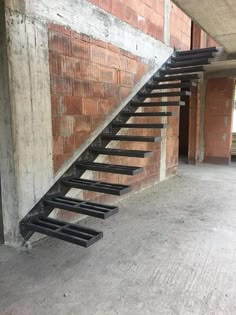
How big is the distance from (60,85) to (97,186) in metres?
1.05

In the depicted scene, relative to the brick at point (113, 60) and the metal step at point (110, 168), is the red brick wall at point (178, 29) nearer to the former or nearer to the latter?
the brick at point (113, 60)

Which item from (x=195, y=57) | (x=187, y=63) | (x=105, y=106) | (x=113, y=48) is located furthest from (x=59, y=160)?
(x=195, y=57)

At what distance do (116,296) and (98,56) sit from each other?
251 cm

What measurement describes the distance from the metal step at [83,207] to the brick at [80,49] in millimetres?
1481

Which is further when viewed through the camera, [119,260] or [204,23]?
[204,23]

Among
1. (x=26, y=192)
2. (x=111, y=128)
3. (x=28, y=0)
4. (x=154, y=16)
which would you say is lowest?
(x=26, y=192)

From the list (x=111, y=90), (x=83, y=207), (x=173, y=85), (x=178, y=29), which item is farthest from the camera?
(x=178, y=29)

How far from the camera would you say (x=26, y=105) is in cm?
238

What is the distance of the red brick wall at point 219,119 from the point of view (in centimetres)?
704

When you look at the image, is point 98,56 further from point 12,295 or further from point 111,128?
point 12,295

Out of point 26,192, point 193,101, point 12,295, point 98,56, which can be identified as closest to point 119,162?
point 98,56

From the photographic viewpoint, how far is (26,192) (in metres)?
2.46

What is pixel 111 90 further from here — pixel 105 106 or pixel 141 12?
pixel 141 12

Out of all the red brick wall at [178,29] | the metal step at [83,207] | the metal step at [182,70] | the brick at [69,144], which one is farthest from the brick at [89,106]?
the red brick wall at [178,29]
